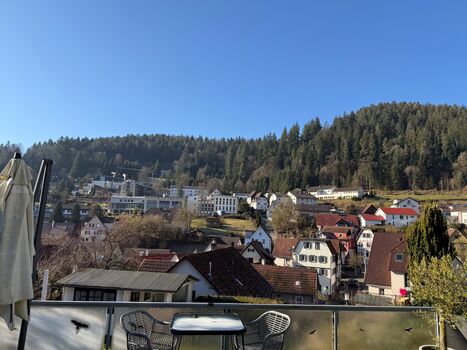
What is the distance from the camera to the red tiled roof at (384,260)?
89.8 feet

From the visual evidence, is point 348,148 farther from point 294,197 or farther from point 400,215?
point 400,215

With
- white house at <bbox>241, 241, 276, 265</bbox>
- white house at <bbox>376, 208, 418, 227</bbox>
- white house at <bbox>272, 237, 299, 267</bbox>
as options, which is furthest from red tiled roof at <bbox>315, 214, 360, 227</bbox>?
white house at <bbox>241, 241, 276, 265</bbox>

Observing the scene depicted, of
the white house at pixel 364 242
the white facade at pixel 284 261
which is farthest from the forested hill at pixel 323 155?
the white facade at pixel 284 261

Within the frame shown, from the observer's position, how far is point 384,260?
94.3ft

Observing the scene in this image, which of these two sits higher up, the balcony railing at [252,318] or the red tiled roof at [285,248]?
the balcony railing at [252,318]

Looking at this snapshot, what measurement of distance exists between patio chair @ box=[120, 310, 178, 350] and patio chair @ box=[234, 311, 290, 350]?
74 cm

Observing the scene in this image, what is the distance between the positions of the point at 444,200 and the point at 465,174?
67.3ft

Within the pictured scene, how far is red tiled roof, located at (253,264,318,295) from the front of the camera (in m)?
24.9

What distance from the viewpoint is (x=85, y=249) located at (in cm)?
2797

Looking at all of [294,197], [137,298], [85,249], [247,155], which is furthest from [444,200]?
[137,298]

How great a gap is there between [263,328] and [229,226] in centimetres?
6949

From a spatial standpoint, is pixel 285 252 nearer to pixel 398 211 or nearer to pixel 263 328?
pixel 398 211

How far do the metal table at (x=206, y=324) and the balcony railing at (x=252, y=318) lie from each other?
0.24 meters

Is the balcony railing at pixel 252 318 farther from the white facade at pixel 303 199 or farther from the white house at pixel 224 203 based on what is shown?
the white house at pixel 224 203
